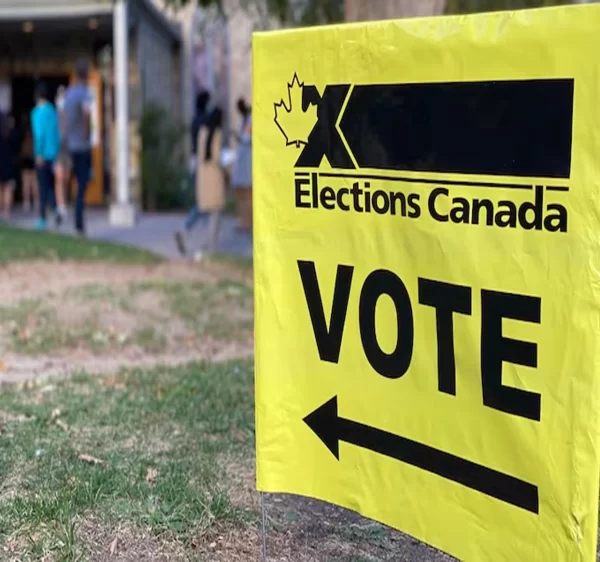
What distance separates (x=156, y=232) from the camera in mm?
13578

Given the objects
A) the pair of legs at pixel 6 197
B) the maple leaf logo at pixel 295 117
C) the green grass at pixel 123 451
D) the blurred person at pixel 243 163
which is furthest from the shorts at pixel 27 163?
the maple leaf logo at pixel 295 117

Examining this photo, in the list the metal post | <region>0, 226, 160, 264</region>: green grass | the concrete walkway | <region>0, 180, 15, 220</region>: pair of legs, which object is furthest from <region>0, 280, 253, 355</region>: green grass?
<region>0, 180, 15, 220</region>: pair of legs

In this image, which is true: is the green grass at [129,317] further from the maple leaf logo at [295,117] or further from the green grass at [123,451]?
the maple leaf logo at [295,117]

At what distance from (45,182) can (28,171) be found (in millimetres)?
4332

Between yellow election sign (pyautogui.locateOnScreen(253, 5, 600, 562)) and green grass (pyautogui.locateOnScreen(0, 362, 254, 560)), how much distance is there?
743 mm

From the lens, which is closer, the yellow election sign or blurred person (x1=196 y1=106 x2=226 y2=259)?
the yellow election sign

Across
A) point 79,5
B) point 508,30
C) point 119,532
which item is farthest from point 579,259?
point 79,5

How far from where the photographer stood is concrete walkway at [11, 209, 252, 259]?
11.7 metres

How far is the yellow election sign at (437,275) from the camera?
2.27 metres

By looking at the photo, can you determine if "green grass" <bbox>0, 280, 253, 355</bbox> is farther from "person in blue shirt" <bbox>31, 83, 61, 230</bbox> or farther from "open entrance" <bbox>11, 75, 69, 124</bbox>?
"open entrance" <bbox>11, 75, 69, 124</bbox>

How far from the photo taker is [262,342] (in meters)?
3.03

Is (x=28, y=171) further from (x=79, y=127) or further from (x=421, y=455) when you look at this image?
(x=421, y=455)

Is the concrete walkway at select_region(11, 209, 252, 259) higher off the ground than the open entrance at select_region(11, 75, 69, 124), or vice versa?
the open entrance at select_region(11, 75, 69, 124)

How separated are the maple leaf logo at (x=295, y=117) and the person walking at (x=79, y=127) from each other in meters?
9.25
